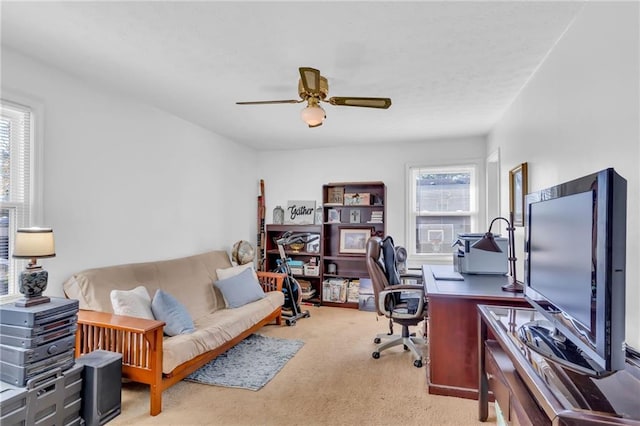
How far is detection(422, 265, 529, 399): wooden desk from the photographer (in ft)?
7.52

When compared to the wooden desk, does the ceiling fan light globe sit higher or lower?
higher

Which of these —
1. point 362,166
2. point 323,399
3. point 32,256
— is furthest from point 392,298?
point 32,256

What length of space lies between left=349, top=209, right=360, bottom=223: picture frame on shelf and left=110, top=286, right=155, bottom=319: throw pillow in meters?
3.02

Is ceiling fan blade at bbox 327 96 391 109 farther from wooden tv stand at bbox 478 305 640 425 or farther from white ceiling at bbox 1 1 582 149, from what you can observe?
wooden tv stand at bbox 478 305 640 425

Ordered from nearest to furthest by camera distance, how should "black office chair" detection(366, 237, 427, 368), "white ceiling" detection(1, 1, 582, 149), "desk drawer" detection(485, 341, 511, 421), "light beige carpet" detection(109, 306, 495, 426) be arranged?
"desk drawer" detection(485, 341, 511, 421), "white ceiling" detection(1, 1, 582, 149), "light beige carpet" detection(109, 306, 495, 426), "black office chair" detection(366, 237, 427, 368)

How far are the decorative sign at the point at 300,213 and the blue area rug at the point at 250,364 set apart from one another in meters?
2.05

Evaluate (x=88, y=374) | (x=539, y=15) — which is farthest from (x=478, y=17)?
(x=88, y=374)

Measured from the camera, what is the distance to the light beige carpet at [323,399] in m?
2.11

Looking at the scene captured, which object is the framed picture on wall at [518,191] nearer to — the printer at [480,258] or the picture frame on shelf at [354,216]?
the printer at [480,258]

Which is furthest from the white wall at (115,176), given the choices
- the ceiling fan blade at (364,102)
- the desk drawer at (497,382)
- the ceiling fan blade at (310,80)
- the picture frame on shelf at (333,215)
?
the desk drawer at (497,382)

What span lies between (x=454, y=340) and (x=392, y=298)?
0.78 meters

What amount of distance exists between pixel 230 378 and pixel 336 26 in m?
2.66

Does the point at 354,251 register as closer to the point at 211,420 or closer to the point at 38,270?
the point at 211,420

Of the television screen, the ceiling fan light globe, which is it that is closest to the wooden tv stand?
the television screen
